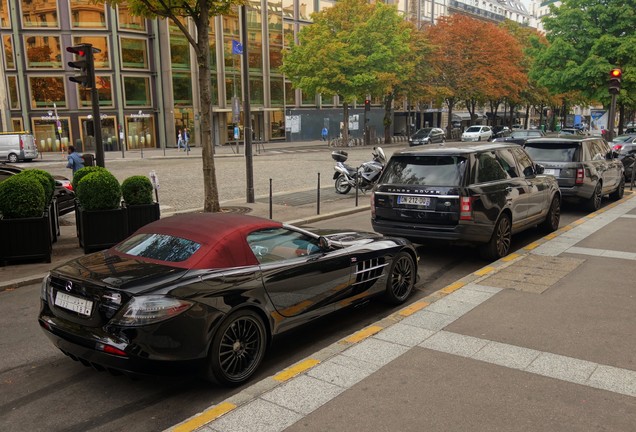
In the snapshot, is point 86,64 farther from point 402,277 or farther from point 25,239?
point 402,277

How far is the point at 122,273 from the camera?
14.8 ft

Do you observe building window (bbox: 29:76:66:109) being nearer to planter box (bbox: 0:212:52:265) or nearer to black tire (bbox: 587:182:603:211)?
planter box (bbox: 0:212:52:265)

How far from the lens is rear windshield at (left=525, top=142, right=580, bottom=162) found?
1296 cm

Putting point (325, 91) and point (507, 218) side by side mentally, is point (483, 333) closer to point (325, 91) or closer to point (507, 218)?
point (507, 218)

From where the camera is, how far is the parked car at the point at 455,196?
8164 mm

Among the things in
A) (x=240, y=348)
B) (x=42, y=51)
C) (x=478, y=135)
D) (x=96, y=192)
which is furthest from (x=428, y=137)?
(x=240, y=348)

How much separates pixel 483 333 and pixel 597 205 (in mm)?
9875

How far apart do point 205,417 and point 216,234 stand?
1.61 m

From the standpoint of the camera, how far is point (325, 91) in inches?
1734

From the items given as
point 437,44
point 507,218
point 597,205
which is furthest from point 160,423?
point 437,44

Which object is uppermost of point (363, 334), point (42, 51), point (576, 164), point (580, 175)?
point (42, 51)

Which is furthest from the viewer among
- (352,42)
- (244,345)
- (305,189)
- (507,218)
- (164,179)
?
(352,42)

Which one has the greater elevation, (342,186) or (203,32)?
(203,32)

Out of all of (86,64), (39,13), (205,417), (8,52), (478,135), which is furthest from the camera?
(478,135)
